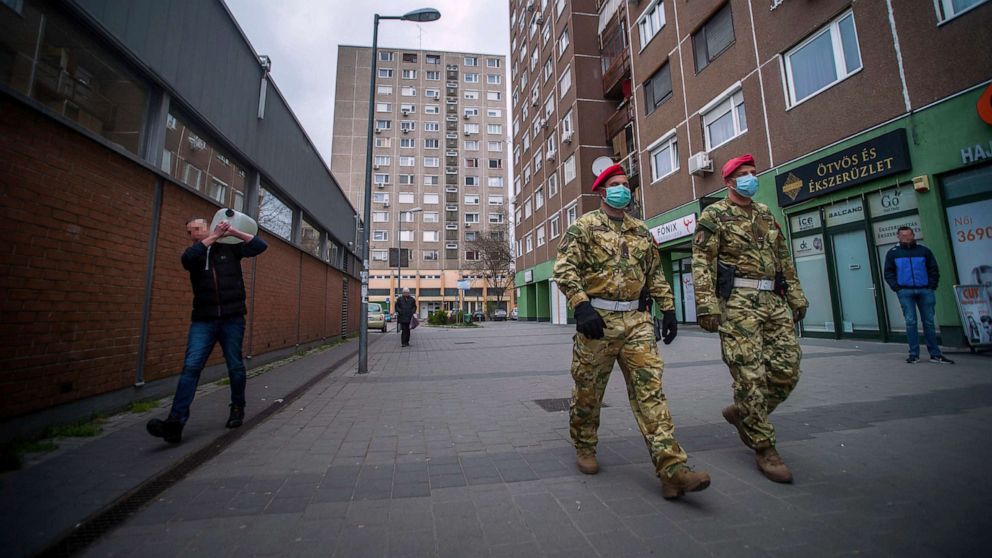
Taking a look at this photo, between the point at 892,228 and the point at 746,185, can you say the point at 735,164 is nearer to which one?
the point at 746,185

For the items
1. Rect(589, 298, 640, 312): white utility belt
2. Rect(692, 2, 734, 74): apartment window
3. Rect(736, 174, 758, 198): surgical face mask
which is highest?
Rect(692, 2, 734, 74): apartment window

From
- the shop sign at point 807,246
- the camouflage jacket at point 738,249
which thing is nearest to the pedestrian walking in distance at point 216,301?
the camouflage jacket at point 738,249

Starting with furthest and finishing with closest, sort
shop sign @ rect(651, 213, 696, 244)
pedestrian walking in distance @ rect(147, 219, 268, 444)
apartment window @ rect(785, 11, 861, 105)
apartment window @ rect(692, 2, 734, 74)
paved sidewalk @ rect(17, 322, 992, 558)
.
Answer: shop sign @ rect(651, 213, 696, 244) < apartment window @ rect(692, 2, 734, 74) < apartment window @ rect(785, 11, 861, 105) < pedestrian walking in distance @ rect(147, 219, 268, 444) < paved sidewalk @ rect(17, 322, 992, 558)

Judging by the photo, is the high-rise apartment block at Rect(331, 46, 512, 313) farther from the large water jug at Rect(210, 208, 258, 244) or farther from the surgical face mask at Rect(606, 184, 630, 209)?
the surgical face mask at Rect(606, 184, 630, 209)

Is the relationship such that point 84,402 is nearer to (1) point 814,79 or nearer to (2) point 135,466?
(2) point 135,466

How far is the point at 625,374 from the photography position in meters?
2.75

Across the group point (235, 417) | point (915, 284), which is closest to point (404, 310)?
point (235, 417)

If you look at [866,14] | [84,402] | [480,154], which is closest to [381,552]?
A: [84,402]

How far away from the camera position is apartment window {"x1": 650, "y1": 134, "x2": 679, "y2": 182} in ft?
51.8

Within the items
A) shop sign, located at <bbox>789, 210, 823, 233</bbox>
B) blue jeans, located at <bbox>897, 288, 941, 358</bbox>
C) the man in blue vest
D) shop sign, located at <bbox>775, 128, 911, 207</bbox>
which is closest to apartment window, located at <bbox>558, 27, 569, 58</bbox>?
shop sign, located at <bbox>775, 128, 911, 207</bbox>

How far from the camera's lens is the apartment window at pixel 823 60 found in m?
9.39

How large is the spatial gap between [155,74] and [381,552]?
233 inches

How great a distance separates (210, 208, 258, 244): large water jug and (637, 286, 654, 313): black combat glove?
3.54 meters

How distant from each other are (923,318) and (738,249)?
591cm
